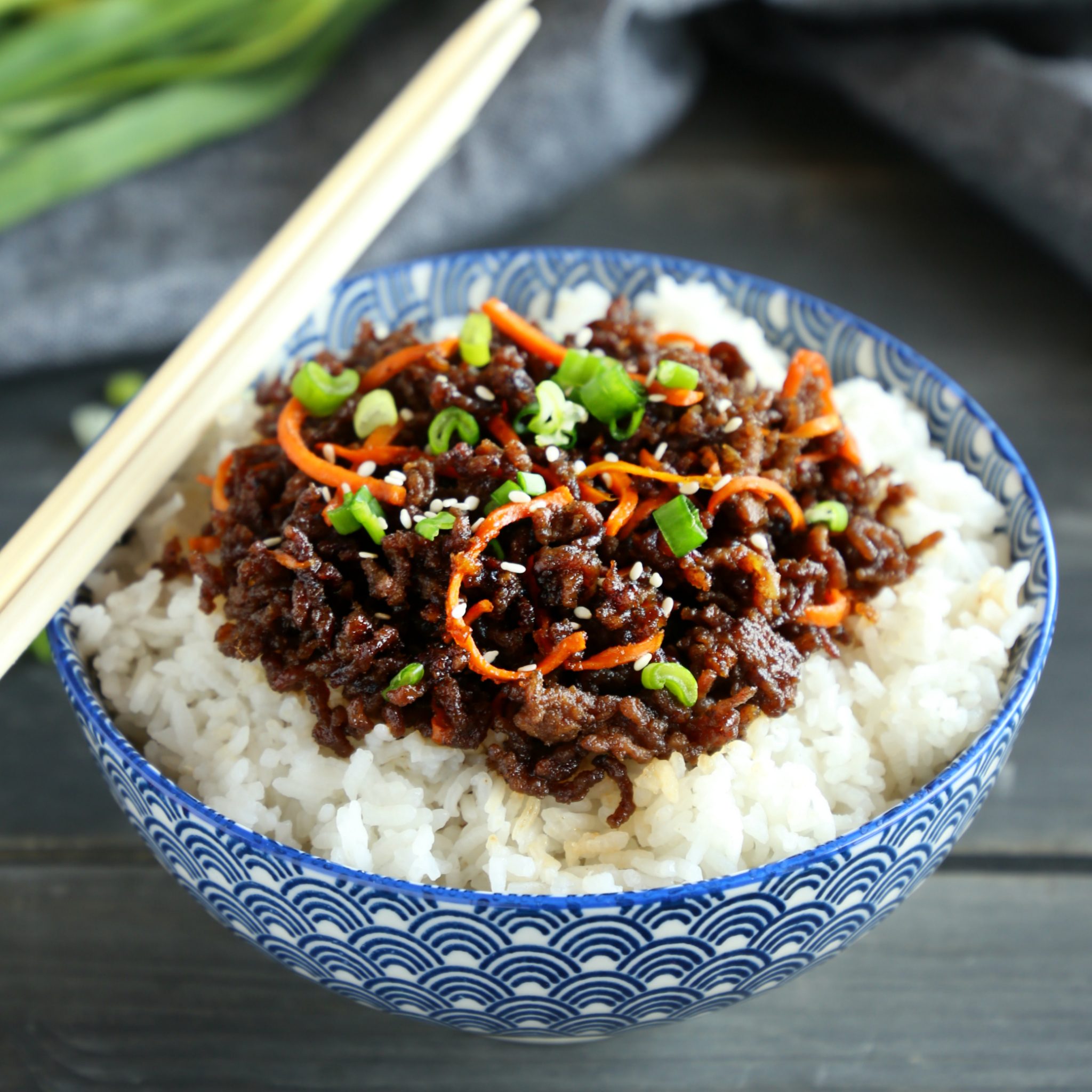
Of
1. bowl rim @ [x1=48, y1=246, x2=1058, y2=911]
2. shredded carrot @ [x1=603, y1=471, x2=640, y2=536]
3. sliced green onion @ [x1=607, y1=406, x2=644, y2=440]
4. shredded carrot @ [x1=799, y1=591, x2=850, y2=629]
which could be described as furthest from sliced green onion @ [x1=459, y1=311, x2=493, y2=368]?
bowl rim @ [x1=48, y1=246, x2=1058, y2=911]

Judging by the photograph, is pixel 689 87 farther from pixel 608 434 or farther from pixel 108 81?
pixel 608 434

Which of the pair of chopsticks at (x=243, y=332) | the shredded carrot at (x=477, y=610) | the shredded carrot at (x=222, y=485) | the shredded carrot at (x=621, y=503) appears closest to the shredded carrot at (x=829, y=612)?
the shredded carrot at (x=621, y=503)

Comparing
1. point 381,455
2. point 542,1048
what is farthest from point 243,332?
point 542,1048

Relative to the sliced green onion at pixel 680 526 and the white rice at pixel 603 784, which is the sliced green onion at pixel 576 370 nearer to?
the sliced green onion at pixel 680 526

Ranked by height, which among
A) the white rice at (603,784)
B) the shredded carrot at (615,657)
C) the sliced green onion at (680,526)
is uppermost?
the sliced green onion at (680,526)

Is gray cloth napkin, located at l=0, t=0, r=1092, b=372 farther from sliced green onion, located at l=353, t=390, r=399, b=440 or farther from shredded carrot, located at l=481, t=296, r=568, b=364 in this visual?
sliced green onion, located at l=353, t=390, r=399, b=440

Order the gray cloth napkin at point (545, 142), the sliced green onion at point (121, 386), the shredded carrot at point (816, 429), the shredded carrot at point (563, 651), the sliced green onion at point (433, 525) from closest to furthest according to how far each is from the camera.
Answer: the shredded carrot at point (563, 651) → the sliced green onion at point (433, 525) → the shredded carrot at point (816, 429) → the sliced green onion at point (121, 386) → the gray cloth napkin at point (545, 142)

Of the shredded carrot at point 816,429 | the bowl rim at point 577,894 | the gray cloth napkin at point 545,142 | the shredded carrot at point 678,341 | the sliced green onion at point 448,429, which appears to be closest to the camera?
the bowl rim at point 577,894
